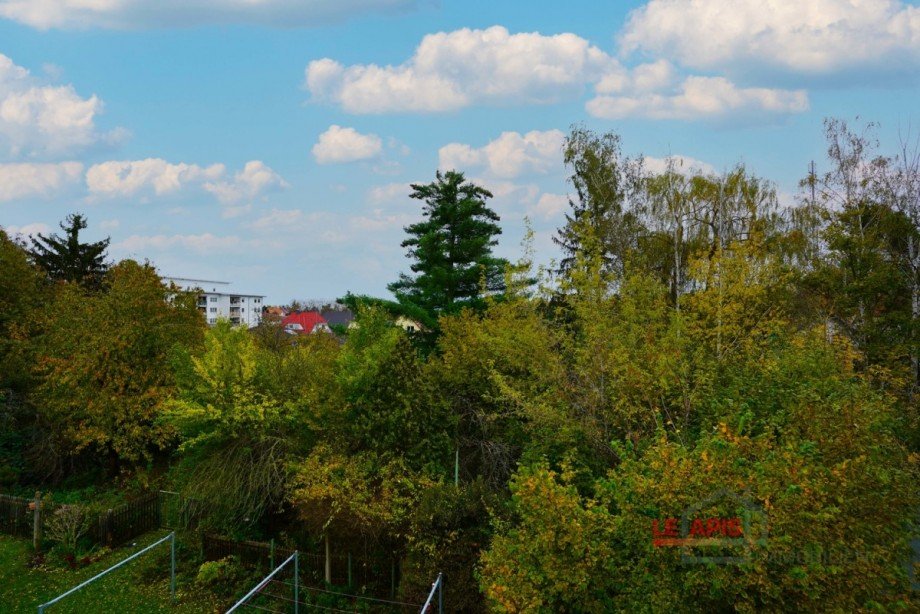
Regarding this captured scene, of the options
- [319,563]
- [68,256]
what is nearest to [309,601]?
[319,563]

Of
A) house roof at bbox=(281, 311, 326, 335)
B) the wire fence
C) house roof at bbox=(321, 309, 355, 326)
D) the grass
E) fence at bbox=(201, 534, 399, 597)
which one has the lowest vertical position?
the grass

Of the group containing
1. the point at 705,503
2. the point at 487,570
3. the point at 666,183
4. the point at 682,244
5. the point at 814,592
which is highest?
the point at 666,183

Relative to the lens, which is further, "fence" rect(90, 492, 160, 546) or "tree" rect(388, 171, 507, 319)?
"tree" rect(388, 171, 507, 319)

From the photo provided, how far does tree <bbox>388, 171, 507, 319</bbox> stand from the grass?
48.7ft

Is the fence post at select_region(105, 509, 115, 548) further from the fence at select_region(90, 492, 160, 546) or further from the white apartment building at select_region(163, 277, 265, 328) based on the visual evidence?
the white apartment building at select_region(163, 277, 265, 328)

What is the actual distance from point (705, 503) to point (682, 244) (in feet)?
73.5

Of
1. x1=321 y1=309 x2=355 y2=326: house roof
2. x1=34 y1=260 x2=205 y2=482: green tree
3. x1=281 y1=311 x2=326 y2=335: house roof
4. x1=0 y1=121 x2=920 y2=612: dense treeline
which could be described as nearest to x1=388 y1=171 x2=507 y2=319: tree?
x1=0 y1=121 x2=920 y2=612: dense treeline

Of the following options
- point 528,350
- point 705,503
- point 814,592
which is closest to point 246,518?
point 528,350

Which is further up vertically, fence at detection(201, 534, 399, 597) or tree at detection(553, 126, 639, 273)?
tree at detection(553, 126, 639, 273)

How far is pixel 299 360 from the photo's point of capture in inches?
637

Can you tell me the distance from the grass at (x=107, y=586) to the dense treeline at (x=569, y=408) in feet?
5.21

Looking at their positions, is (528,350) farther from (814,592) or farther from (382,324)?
(814,592)

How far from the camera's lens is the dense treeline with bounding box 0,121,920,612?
6.71 metres

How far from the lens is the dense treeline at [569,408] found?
22.0 ft
